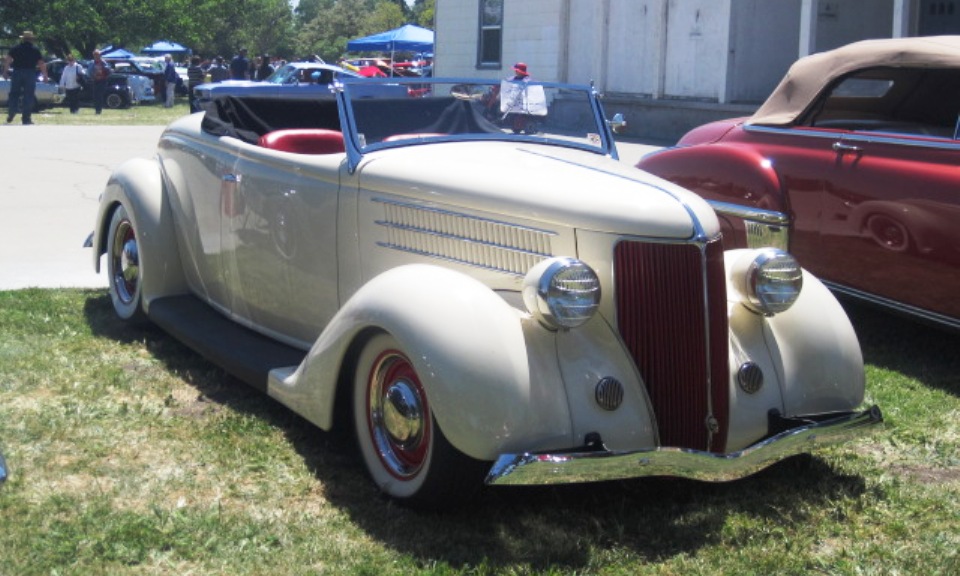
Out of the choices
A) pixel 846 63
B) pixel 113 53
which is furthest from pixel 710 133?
pixel 113 53

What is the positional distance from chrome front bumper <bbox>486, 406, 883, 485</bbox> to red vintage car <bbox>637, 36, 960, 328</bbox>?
67.9 inches

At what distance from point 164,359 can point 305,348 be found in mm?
1101

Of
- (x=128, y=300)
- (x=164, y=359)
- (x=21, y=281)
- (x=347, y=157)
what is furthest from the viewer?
(x=21, y=281)

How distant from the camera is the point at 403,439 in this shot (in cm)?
397

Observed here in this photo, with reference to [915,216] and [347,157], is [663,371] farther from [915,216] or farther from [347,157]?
[915,216]

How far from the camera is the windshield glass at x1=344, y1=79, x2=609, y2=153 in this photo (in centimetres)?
482

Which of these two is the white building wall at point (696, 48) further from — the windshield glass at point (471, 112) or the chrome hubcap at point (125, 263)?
the windshield glass at point (471, 112)

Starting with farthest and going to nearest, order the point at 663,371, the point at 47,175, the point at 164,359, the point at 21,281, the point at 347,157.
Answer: the point at 47,175, the point at 21,281, the point at 164,359, the point at 347,157, the point at 663,371

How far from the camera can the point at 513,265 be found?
13.5 ft

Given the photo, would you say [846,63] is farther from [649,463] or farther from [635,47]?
[635,47]

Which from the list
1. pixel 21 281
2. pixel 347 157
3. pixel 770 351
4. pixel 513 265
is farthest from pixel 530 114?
pixel 21 281

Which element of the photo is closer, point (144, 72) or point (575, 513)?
point (575, 513)

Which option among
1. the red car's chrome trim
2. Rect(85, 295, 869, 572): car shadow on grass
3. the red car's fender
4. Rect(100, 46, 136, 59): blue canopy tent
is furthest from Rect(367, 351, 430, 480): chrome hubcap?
Result: Rect(100, 46, 136, 59): blue canopy tent

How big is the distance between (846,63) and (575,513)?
3888mm
